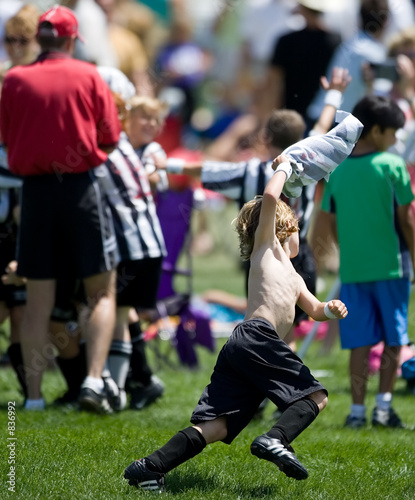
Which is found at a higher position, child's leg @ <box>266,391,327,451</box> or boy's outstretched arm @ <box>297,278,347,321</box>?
boy's outstretched arm @ <box>297,278,347,321</box>

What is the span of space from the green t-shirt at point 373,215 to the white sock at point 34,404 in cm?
189

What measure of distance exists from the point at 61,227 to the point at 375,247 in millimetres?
1744

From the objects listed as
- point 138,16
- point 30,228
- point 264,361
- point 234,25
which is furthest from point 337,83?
point 234,25

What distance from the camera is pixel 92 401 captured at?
6.19 metres

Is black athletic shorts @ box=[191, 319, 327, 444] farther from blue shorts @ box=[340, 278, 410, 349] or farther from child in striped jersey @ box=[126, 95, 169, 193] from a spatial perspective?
child in striped jersey @ box=[126, 95, 169, 193]

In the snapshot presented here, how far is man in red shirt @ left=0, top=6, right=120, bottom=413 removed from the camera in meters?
6.11

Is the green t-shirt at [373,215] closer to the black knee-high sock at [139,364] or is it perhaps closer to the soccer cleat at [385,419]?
the soccer cleat at [385,419]

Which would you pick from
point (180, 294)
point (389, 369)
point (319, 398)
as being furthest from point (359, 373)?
point (180, 294)

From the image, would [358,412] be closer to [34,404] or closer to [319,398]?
[319,398]

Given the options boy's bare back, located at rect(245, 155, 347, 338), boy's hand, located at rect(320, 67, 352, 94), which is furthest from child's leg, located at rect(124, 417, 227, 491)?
boy's hand, located at rect(320, 67, 352, 94)

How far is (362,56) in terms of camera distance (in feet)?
28.2

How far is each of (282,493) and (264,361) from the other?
541 millimetres

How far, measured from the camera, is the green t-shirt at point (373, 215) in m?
6.25

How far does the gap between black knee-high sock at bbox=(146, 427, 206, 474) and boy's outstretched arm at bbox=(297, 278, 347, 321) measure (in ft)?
2.34
